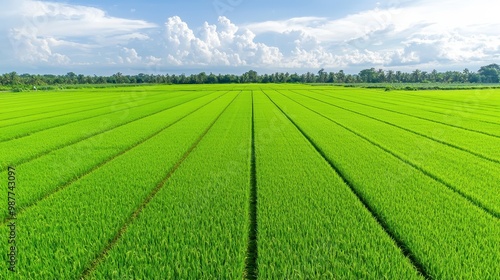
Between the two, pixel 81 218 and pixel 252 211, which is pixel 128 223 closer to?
pixel 81 218

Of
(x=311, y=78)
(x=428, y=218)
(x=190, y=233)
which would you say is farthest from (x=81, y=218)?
(x=311, y=78)

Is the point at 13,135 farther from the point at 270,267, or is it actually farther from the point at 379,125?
the point at 379,125

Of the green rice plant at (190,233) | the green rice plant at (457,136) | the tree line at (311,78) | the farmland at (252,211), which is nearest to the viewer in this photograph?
the green rice plant at (190,233)

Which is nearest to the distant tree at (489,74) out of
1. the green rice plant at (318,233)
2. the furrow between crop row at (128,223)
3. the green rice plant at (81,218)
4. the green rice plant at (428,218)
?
the green rice plant at (428,218)

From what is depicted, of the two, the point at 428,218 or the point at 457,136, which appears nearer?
the point at 428,218

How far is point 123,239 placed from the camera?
4.64 meters

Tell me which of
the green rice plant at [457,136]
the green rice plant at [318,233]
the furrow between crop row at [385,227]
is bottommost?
the green rice plant at [457,136]

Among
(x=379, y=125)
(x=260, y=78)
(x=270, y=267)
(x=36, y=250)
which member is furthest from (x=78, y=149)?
(x=260, y=78)

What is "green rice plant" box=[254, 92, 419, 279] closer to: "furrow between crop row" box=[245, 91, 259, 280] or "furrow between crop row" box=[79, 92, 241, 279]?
"furrow between crop row" box=[245, 91, 259, 280]

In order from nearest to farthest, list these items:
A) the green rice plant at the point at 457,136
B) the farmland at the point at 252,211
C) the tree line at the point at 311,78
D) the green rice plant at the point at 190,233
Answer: the green rice plant at the point at 190,233 → the farmland at the point at 252,211 → the green rice plant at the point at 457,136 → the tree line at the point at 311,78

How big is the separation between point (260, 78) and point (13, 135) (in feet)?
504

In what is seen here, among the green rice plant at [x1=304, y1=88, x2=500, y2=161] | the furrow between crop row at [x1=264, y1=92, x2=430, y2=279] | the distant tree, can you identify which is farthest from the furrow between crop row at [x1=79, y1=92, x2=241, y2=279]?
the distant tree

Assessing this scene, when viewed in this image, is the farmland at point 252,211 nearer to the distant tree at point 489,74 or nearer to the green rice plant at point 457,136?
the green rice plant at point 457,136

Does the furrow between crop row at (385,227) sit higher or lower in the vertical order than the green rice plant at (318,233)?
lower
